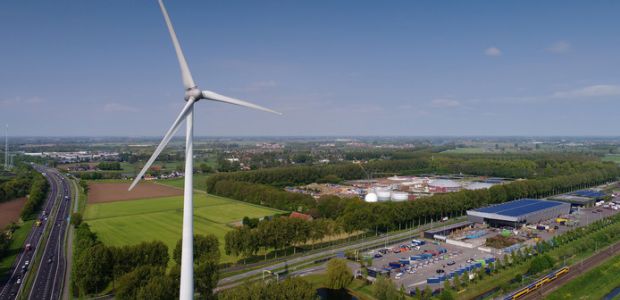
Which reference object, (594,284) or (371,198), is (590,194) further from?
(594,284)

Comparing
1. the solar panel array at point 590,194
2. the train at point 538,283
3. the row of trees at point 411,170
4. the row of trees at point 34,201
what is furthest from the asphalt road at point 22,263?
the solar panel array at point 590,194

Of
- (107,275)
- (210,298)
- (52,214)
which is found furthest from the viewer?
(52,214)

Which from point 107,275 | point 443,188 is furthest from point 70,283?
point 443,188

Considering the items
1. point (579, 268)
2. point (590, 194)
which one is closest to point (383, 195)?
point (579, 268)

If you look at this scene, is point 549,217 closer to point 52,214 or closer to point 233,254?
point 233,254

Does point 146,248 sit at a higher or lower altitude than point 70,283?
higher

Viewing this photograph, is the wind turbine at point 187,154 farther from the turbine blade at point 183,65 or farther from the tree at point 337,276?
the tree at point 337,276

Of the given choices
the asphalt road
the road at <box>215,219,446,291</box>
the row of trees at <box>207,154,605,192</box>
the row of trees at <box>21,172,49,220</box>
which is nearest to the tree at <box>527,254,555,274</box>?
the road at <box>215,219,446,291</box>
